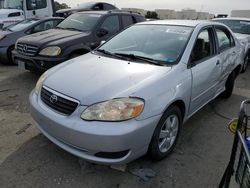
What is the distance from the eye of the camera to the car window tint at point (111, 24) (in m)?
6.50

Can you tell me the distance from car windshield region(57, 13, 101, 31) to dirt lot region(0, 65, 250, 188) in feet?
9.54

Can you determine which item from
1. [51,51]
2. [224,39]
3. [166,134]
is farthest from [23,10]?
[166,134]

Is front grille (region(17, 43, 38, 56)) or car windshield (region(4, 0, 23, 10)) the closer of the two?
front grille (region(17, 43, 38, 56))

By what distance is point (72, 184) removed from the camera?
2.68 metres

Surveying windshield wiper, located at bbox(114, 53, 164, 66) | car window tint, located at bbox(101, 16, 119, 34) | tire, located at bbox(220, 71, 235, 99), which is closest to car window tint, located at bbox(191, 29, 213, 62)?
windshield wiper, located at bbox(114, 53, 164, 66)

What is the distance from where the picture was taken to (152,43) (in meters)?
3.66

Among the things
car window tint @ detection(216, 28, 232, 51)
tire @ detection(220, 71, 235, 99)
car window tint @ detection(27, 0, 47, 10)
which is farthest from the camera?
car window tint @ detection(27, 0, 47, 10)

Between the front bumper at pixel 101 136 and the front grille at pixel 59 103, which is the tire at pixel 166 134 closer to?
the front bumper at pixel 101 136

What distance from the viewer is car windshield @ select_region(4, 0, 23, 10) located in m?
11.8

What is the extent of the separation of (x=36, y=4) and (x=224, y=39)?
968 centimetres

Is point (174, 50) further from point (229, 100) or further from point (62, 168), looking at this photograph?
point (229, 100)

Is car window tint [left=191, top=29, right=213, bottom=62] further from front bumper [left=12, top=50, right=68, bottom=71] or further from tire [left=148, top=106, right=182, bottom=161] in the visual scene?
front bumper [left=12, top=50, right=68, bottom=71]

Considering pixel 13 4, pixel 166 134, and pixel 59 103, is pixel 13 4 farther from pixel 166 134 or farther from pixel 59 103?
pixel 166 134

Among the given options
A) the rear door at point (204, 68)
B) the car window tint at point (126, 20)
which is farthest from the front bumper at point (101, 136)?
the car window tint at point (126, 20)
